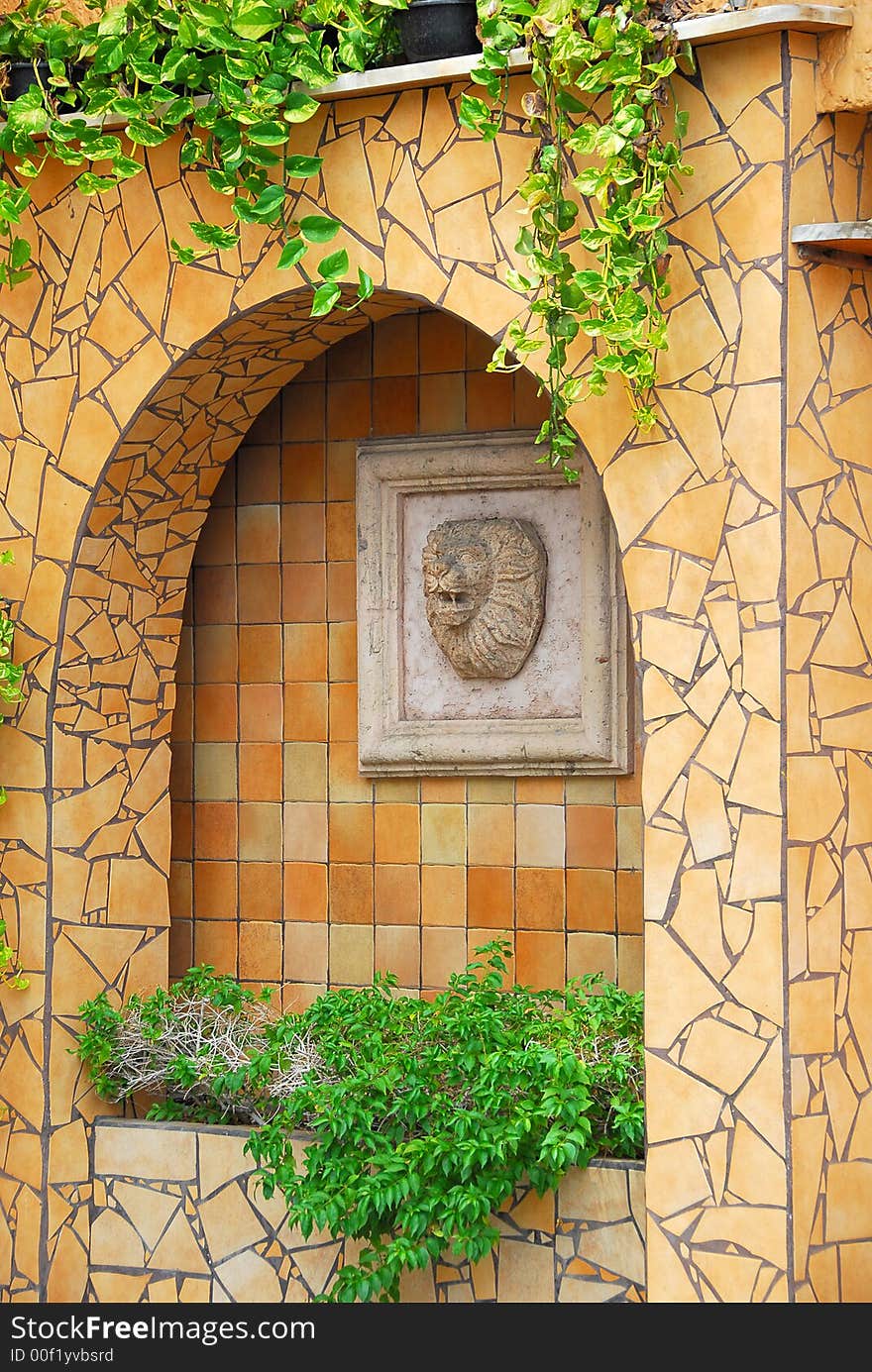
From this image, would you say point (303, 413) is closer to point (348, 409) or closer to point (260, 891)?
point (348, 409)

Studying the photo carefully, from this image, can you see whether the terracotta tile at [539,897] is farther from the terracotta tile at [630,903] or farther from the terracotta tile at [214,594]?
the terracotta tile at [214,594]

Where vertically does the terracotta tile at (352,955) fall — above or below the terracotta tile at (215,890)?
below

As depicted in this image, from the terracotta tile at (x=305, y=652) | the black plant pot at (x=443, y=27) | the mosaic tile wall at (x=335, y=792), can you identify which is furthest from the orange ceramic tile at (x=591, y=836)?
the black plant pot at (x=443, y=27)

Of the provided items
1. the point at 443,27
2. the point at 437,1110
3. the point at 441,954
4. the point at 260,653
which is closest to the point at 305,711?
the point at 260,653

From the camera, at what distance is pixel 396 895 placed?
14.7 ft

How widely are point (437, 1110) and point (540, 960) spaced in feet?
2.54

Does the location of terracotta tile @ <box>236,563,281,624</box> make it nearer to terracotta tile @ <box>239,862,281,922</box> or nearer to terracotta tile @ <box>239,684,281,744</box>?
terracotta tile @ <box>239,684,281,744</box>

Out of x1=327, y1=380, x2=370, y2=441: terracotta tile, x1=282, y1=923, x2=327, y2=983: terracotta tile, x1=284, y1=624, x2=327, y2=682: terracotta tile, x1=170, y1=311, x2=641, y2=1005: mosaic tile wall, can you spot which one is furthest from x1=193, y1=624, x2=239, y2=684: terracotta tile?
x1=282, y1=923, x2=327, y2=983: terracotta tile

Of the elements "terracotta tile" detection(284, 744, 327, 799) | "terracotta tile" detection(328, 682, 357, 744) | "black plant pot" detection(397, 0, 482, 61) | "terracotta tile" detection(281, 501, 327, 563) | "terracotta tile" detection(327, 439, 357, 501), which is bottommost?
"terracotta tile" detection(284, 744, 327, 799)

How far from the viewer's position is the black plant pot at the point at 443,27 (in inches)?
142

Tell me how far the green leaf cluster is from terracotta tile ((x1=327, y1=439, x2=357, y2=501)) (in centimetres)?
138

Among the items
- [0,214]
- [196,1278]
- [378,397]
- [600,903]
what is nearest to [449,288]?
[378,397]

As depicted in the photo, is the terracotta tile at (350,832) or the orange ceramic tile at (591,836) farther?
the terracotta tile at (350,832)

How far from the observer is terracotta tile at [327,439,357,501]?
456cm
